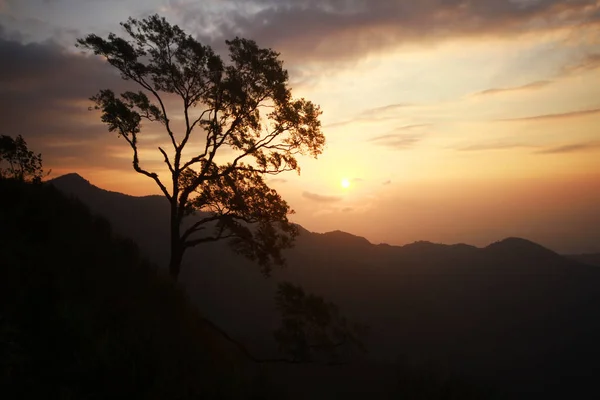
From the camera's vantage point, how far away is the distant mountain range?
277 ft

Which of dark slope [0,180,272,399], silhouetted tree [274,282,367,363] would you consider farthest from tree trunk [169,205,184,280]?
silhouetted tree [274,282,367,363]

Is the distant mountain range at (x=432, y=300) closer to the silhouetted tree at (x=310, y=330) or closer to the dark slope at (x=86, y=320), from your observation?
the silhouetted tree at (x=310, y=330)

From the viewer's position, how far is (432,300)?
121 meters

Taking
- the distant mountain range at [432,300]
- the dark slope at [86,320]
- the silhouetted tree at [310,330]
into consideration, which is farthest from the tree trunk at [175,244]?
the distant mountain range at [432,300]

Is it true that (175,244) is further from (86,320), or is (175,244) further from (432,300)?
(432,300)

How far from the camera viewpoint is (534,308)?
12219 centimetres

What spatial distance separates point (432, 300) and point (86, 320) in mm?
122751

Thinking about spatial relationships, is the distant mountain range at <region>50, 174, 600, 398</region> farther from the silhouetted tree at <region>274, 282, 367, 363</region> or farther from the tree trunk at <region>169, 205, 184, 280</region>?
the tree trunk at <region>169, 205, 184, 280</region>

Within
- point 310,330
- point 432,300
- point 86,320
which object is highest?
point 86,320

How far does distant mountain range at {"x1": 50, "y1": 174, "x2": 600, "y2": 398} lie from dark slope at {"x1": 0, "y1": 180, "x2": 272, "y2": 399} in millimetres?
49742

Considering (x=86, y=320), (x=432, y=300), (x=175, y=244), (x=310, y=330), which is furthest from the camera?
(x=432, y=300)

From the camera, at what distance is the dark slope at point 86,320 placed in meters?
7.98

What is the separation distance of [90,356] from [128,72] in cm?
1574

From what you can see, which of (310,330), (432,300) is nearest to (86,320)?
Result: (310,330)
